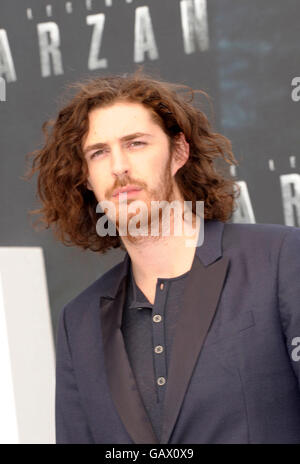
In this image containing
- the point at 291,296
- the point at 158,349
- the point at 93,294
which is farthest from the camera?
the point at 93,294

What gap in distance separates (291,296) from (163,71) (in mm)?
1318

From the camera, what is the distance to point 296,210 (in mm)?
2602

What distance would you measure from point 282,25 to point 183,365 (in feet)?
4.78

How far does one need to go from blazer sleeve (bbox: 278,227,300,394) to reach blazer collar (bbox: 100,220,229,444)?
16 cm

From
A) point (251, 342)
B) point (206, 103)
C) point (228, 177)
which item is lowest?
point (251, 342)

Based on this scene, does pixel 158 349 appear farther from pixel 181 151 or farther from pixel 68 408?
pixel 181 151

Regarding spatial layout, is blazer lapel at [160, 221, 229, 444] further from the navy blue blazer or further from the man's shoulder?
the man's shoulder

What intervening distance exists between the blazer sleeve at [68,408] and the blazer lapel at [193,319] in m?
0.34

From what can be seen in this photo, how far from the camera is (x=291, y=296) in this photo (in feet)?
5.76

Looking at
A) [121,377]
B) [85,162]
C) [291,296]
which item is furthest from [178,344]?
[85,162]

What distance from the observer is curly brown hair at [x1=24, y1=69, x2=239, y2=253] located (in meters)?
2.11

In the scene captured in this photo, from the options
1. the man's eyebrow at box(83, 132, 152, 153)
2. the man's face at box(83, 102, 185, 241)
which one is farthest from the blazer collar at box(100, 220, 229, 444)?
the man's eyebrow at box(83, 132, 152, 153)
